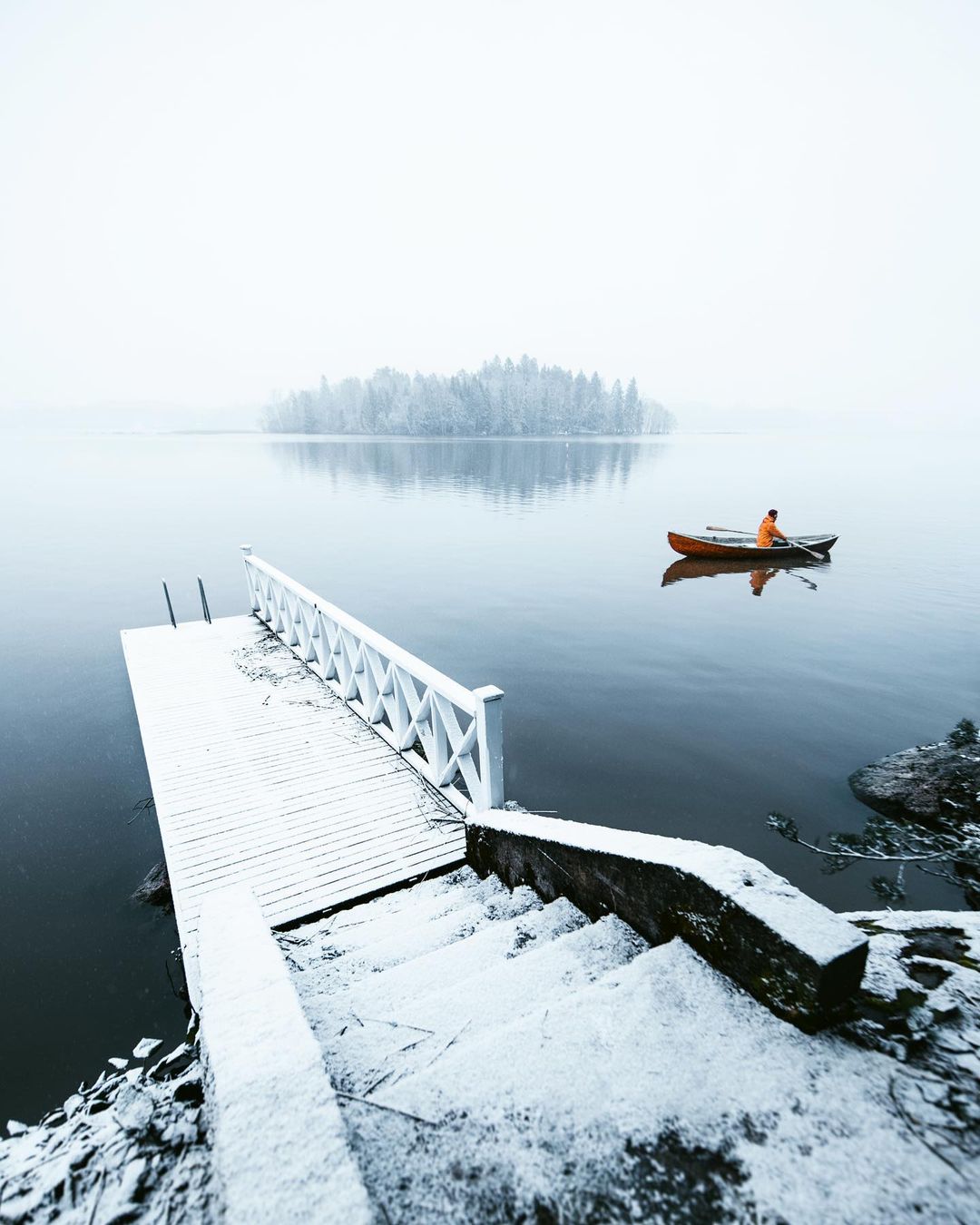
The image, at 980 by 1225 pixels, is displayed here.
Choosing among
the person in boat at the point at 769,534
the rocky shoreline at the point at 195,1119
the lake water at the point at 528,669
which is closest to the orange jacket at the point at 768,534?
the person in boat at the point at 769,534

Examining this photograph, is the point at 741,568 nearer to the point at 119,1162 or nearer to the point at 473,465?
the point at 119,1162

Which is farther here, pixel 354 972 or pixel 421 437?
pixel 421 437

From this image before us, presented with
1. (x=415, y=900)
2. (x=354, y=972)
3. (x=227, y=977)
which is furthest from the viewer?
(x=415, y=900)

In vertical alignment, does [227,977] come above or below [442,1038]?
above

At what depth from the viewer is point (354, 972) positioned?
10.9 feet

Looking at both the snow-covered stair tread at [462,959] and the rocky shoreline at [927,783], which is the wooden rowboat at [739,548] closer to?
the rocky shoreline at [927,783]

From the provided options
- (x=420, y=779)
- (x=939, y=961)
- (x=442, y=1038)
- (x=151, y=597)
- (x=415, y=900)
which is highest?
(x=939, y=961)

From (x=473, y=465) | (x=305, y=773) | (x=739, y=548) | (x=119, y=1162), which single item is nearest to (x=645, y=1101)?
(x=119, y=1162)

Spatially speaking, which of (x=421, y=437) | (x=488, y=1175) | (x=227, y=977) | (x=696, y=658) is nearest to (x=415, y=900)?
(x=227, y=977)

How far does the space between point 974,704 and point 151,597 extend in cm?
2519

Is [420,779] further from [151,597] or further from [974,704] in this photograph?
[151,597]

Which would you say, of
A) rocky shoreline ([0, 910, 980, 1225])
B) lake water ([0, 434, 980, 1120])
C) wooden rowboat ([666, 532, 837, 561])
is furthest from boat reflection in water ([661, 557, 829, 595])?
rocky shoreline ([0, 910, 980, 1225])

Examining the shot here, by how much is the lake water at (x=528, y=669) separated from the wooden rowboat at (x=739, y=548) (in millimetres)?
1023

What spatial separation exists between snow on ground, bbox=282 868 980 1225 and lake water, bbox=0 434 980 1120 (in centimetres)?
535
